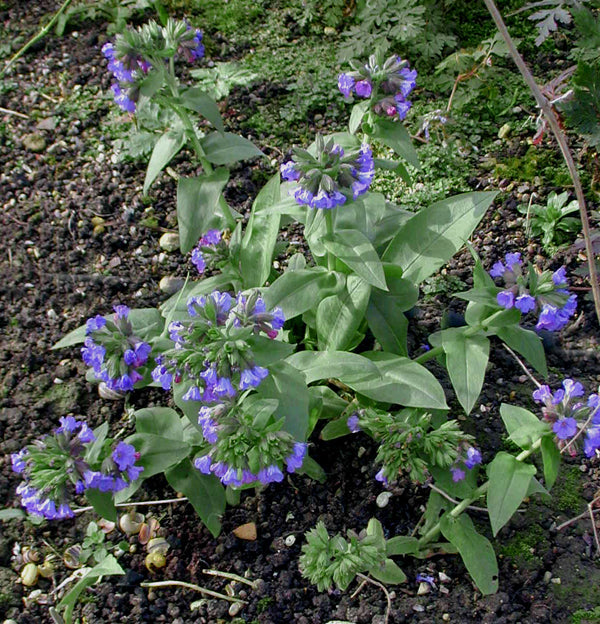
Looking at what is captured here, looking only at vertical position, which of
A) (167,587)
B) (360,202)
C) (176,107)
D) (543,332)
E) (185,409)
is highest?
(176,107)

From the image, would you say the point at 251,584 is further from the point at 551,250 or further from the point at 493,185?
the point at 493,185

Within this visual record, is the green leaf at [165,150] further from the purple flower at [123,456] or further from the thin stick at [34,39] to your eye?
the thin stick at [34,39]

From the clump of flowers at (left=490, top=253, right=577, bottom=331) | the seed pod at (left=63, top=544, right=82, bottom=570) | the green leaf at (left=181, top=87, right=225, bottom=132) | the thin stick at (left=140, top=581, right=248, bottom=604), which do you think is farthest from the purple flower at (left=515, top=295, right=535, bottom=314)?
the seed pod at (left=63, top=544, right=82, bottom=570)

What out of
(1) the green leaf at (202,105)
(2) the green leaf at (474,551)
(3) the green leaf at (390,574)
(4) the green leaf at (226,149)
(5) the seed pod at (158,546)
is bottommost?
(5) the seed pod at (158,546)

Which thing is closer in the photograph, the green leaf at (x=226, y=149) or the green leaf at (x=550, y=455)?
the green leaf at (x=550, y=455)

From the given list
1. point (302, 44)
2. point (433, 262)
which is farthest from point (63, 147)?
point (433, 262)

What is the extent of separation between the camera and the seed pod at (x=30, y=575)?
2551 millimetres

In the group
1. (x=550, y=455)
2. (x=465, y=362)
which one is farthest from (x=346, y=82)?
(x=550, y=455)

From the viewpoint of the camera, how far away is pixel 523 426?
85.6 inches

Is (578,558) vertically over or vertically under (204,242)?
under

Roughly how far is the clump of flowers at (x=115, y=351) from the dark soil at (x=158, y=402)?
2.30 ft

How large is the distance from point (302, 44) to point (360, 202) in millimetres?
2213

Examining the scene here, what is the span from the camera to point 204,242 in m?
2.78

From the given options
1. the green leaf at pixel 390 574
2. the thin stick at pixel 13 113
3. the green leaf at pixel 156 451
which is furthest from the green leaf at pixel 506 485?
the thin stick at pixel 13 113
